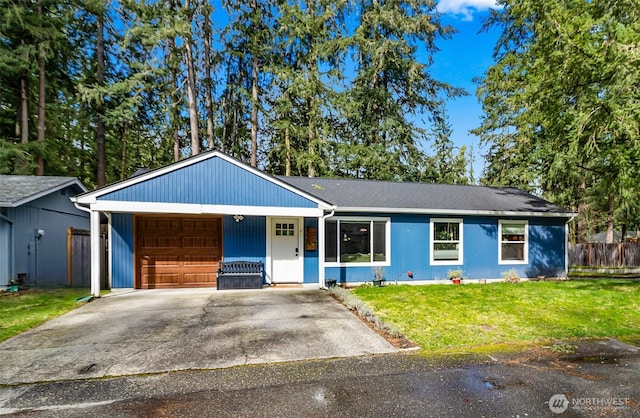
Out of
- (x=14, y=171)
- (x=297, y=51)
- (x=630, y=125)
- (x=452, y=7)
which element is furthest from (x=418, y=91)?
(x=14, y=171)

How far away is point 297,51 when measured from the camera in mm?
22062

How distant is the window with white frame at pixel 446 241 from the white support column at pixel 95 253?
1017 centimetres

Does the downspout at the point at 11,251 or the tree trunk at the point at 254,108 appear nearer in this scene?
the downspout at the point at 11,251

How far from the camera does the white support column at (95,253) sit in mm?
8531

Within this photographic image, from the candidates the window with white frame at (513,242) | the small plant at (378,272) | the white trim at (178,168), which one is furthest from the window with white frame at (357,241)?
the window with white frame at (513,242)

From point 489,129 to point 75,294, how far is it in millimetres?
24340

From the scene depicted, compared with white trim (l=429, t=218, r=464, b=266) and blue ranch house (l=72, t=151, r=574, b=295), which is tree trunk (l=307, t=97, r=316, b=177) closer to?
blue ranch house (l=72, t=151, r=574, b=295)

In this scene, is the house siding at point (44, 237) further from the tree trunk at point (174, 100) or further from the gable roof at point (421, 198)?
the gable roof at point (421, 198)

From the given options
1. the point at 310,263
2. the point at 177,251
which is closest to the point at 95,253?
the point at 177,251

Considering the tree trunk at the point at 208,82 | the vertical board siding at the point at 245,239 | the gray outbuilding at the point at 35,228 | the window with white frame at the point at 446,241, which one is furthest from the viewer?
the tree trunk at the point at 208,82

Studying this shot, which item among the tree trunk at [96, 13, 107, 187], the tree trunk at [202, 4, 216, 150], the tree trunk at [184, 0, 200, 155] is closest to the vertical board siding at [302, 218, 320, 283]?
the tree trunk at [184, 0, 200, 155]

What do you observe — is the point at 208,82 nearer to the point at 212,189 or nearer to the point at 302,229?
the point at 212,189

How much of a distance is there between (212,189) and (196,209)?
30.3 inches

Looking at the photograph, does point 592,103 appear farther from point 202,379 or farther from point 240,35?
point 240,35
